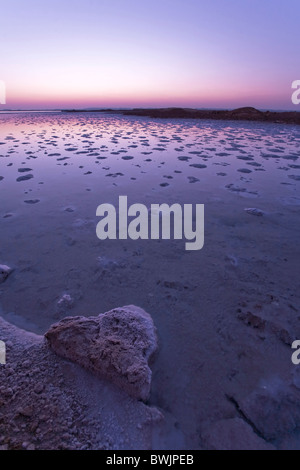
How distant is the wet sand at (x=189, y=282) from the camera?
1.38 metres

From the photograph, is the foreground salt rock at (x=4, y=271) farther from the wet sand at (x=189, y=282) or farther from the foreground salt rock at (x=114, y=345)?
the foreground salt rock at (x=114, y=345)

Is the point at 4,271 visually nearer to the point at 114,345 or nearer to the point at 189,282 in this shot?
the point at 114,345

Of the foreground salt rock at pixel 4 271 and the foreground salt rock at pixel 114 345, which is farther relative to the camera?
the foreground salt rock at pixel 4 271

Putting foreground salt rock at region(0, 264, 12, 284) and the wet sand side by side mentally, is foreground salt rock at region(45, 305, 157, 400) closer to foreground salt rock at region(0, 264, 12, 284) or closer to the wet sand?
the wet sand

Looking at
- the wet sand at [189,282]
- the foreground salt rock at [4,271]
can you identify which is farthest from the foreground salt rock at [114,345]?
the foreground salt rock at [4,271]

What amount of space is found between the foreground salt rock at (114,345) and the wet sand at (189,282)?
0.45ft

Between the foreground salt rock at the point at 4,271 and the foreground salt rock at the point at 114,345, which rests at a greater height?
the foreground salt rock at the point at 4,271

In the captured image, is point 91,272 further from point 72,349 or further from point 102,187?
point 102,187

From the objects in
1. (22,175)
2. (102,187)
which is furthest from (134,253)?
(22,175)

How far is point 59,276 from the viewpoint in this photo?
2.29 meters

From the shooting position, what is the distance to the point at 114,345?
1.44 metres

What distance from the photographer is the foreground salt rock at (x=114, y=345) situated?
1313 mm

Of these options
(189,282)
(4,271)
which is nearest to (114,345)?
(189,282)

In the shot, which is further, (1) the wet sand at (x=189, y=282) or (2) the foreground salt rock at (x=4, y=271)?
(2) the foreground salt rock at (x=4, y=271)
